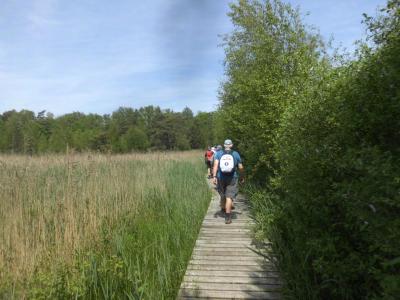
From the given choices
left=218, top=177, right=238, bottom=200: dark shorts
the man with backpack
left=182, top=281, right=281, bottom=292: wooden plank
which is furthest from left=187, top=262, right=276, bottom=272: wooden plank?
left=218, top=177, right=238, bottom=200: dark shorts

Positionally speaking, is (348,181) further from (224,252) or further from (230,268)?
(224,252)

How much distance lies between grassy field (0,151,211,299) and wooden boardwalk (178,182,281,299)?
7.4 inches

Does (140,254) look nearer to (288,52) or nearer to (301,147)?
(301,147)

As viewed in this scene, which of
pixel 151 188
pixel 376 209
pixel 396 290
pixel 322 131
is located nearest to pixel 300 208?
pixel 322 131

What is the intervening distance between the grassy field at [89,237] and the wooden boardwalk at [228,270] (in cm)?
19

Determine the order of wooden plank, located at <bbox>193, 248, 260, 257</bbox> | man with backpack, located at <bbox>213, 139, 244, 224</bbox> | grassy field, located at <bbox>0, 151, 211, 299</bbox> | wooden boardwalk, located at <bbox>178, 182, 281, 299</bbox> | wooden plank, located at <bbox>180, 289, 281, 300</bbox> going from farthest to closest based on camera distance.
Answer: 1. man with backpack, located at <bbox>213, 139, 244, 224</bbox>
2. wooden plank, located at <bbox>193, 248, 260, 257</bbox>
3. wooden boardwalk, located at <bbox>178, 182, 281, 299</bbox>
4. wooden plank, located at <bbox>180, 289, 281, 300</bbox>
5. grassy field, located at <bbox>0, 151, 211, 299</bbox>

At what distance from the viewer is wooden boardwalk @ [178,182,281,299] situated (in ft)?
13.4

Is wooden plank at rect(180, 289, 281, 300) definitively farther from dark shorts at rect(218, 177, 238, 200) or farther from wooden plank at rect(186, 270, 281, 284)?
dark shorts at rect(218, 177, 238, 200)

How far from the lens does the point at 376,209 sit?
220cm

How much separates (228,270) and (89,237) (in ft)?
6.50

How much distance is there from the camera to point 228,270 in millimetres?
4695

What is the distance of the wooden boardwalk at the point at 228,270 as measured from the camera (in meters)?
4.09

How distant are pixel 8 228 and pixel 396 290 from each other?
420 centimetres

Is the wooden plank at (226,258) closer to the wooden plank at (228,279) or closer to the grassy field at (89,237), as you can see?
the grassy field at (89,237)
